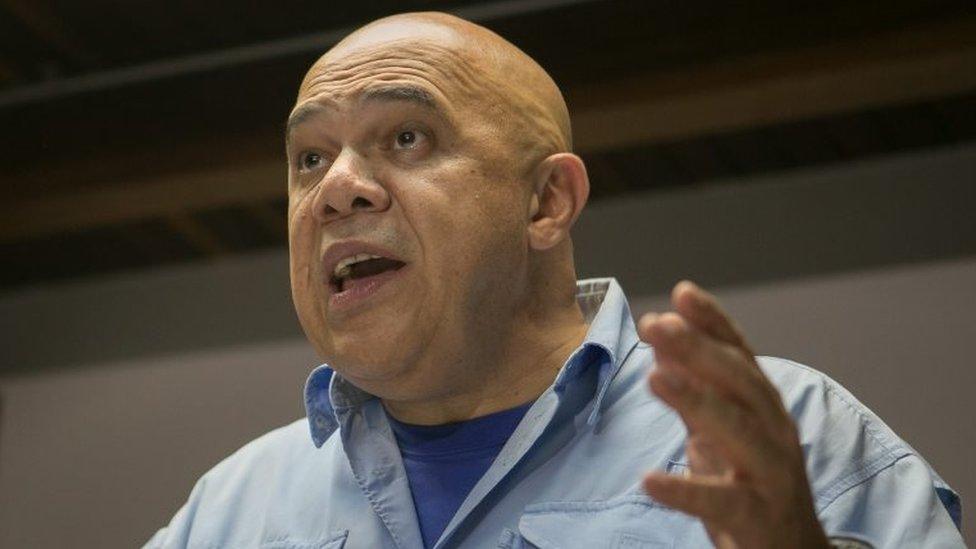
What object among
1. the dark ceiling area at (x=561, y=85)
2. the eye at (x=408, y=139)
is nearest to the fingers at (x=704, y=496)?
the eye at (x=408, y=139)

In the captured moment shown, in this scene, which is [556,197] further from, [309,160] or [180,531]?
[180,531]

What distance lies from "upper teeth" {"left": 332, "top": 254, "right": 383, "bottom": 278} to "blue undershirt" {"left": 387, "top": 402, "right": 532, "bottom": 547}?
9.2 inches

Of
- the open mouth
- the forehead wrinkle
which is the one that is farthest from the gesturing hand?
the forehead wrinkle

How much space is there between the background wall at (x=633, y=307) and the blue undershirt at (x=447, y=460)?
113cm

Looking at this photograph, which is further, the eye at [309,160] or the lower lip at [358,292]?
the eye at [309,160]

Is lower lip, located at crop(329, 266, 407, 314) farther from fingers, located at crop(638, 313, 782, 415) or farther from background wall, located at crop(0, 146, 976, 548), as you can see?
background wall, located at crop(0, 146, 976, 548)

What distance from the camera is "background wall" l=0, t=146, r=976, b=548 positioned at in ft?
9.95

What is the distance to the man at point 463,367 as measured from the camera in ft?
6.31

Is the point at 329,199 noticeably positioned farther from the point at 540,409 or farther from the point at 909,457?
the point at 909,457

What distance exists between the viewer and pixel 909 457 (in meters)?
1.92

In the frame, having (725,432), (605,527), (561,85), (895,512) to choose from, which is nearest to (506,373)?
(605,527)

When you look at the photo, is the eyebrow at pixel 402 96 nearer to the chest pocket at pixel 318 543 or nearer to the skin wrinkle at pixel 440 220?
the skin wrinkle at pixel 440 220

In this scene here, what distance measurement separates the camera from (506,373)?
2.13m

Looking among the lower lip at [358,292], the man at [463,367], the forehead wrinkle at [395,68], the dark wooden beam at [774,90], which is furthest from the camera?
the dark wooden beam at [774,90]
